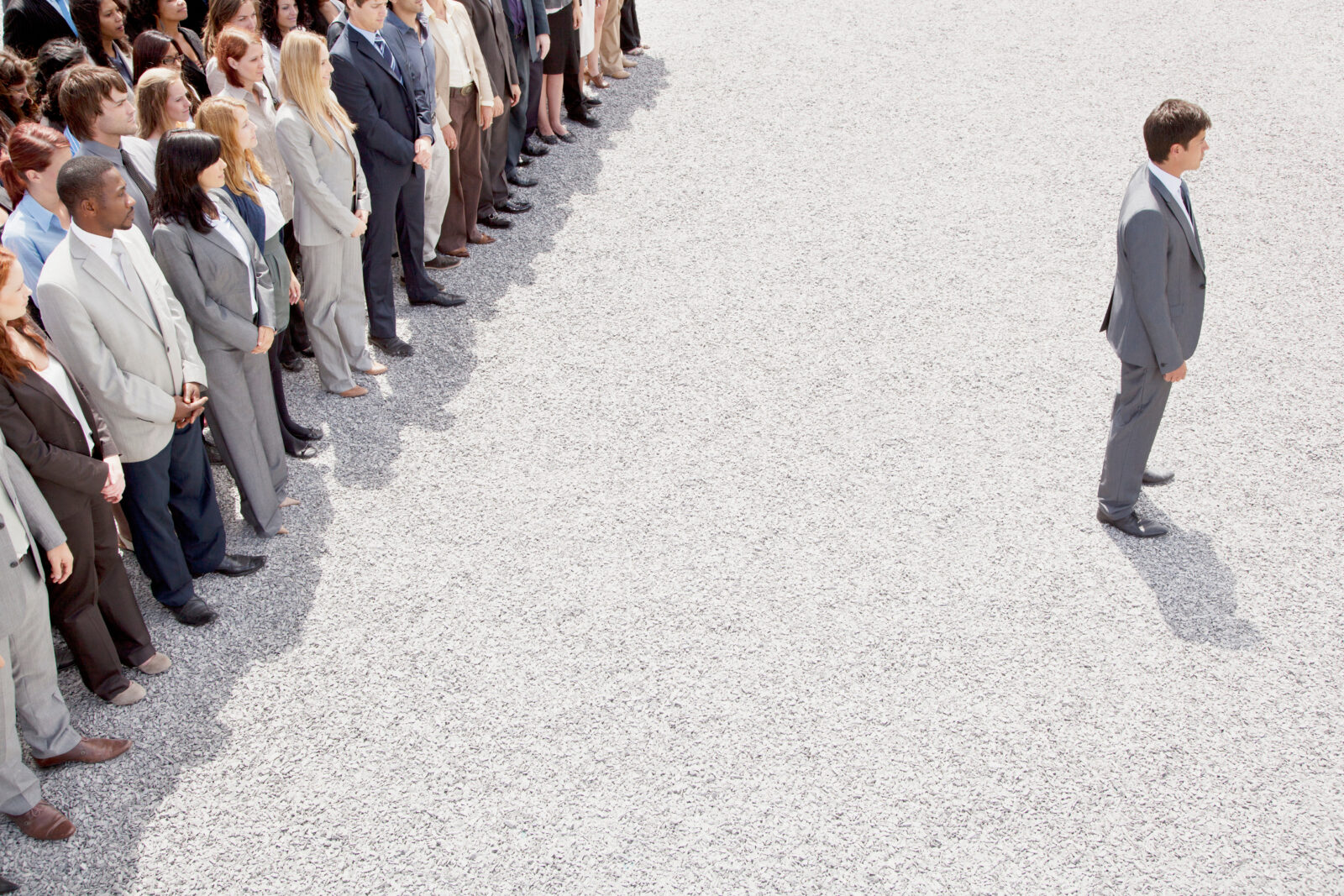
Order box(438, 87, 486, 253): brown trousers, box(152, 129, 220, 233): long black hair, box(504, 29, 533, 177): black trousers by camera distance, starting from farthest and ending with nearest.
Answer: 1. box(504, 29, 533, 177): black trousers
2. box(438, 87, 486, 253): brown trousers
3. box(152, 129, 220, 233): long black hair

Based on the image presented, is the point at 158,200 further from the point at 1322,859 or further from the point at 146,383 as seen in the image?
the point at 1322,859

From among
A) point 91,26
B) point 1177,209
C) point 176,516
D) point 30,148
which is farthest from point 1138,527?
point 91,26

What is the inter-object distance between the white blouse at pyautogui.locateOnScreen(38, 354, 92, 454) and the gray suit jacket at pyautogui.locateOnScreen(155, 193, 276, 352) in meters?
0.76

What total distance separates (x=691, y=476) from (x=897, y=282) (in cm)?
279

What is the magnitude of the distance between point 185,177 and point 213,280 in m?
0.45

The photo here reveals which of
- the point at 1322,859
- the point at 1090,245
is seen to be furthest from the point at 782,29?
A: the point at 1322,859

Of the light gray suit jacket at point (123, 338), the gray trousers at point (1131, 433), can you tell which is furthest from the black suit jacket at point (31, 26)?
the gray trousers at point (1131, 433)

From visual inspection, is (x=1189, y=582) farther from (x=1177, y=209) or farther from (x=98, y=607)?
(x=98, y=607)

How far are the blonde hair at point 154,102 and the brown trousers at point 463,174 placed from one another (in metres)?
2.64

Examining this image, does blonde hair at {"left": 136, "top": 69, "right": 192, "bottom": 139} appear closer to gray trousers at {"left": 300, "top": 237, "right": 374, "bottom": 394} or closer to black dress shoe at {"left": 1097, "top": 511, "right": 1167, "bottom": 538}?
gray trousers at {"left": 300, "top": 237, "right": 374, "bottom": 394}

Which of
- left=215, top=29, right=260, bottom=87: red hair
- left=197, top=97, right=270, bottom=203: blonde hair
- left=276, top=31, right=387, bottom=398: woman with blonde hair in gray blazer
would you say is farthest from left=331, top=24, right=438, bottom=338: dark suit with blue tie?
left=197, top=97, right=270, bottom=203: blonde hair

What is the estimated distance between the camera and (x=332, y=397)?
20.4 feet

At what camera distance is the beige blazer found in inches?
281

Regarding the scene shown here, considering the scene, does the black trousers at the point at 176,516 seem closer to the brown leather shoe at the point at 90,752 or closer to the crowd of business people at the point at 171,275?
the crowd of business people at the point at 171,275
